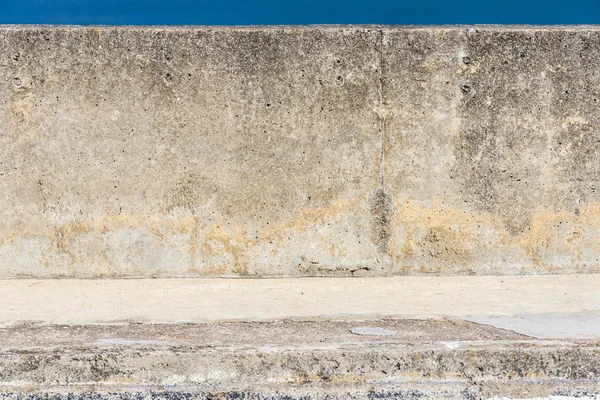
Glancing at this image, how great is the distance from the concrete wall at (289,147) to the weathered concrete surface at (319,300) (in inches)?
4.9

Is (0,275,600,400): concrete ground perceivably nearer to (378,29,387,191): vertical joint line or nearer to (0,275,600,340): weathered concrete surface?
(0,275,600,340): weathered concrete surface

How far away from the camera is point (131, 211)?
4.24 m

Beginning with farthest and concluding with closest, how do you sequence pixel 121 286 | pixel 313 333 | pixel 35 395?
1. pixel 121 286
2. pixel 313 333
3. pixel 35 395

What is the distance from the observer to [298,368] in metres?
2.90

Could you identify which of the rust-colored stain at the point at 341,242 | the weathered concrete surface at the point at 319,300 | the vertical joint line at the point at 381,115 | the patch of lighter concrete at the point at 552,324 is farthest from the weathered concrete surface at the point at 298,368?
the vertical joint line at the point at 381,115

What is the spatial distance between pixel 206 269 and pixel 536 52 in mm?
2256

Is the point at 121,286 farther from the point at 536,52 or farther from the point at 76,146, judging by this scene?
the point at 536,52

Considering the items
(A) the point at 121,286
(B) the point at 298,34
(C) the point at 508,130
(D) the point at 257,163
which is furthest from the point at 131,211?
(C) the point at 508,130

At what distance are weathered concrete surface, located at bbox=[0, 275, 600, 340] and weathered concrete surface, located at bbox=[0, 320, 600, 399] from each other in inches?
10.8

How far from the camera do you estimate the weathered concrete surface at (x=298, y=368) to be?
286cm

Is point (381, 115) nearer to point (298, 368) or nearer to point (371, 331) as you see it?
point (371, 331)

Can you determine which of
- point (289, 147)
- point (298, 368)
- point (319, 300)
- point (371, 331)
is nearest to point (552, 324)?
point (371, 331)

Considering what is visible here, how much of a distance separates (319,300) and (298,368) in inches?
39.3

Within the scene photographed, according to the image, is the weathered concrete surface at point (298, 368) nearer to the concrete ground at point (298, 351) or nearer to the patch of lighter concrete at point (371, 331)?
the concrete ground at point (298, 351)
